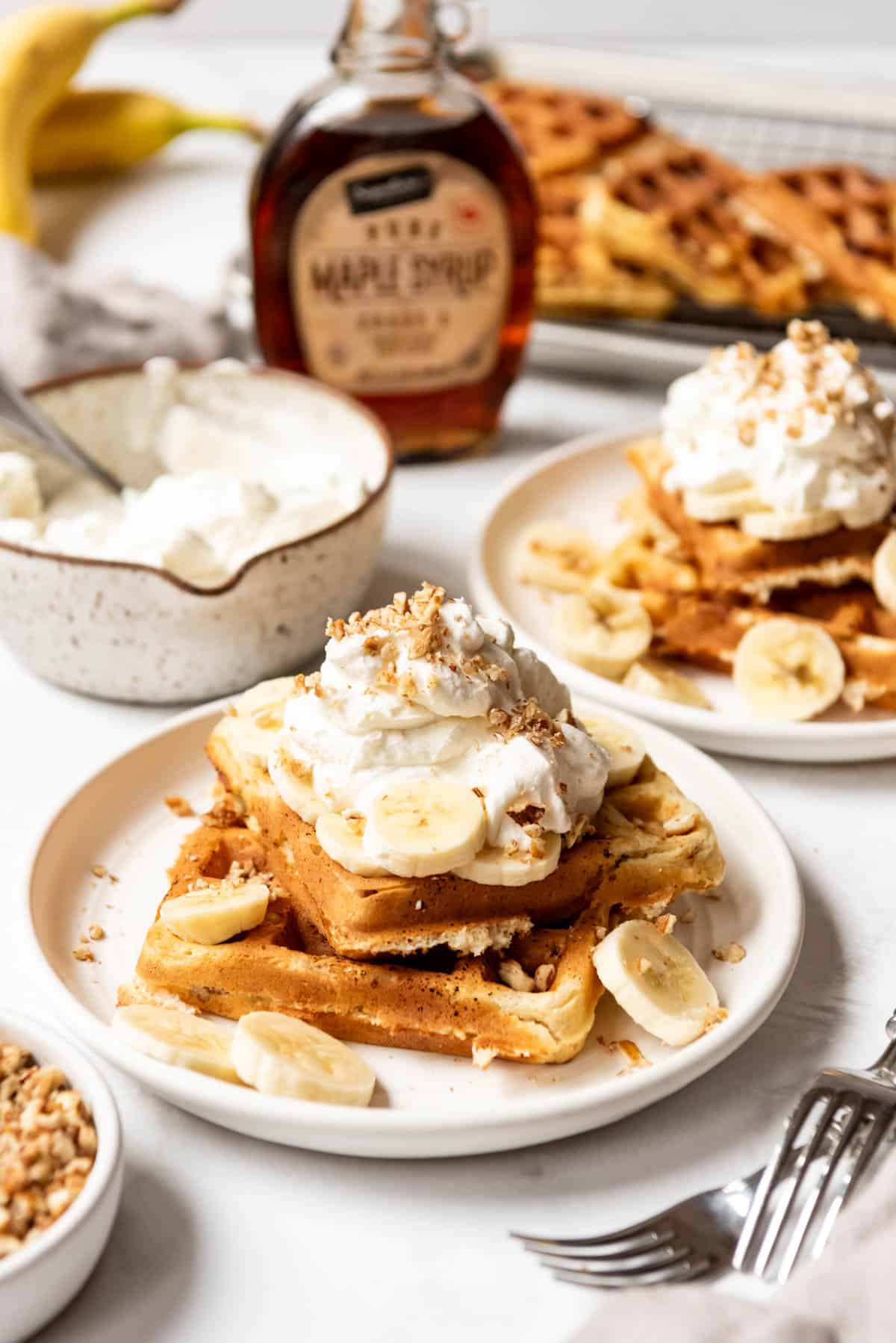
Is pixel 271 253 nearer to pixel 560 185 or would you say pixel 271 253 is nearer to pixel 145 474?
pixel 145 474

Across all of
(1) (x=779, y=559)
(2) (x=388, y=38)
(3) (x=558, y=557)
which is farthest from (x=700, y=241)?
(1) (x=779, y=559)

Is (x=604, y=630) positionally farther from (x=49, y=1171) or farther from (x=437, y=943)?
(x=49, y=1171)

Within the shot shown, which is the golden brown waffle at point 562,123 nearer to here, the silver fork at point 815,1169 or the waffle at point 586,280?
the waffle at point 586,280

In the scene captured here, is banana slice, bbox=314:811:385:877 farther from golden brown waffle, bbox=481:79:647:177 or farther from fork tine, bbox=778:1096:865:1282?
golden brown waffle, bbox=481:79:647:177

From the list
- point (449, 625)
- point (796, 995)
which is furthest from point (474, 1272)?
point (449, 625)

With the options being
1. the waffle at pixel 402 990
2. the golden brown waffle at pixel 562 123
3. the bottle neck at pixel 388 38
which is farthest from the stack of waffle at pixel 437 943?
the golden brown waffle at pixel 562 123

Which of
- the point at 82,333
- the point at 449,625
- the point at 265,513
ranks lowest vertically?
the point at 82,333
